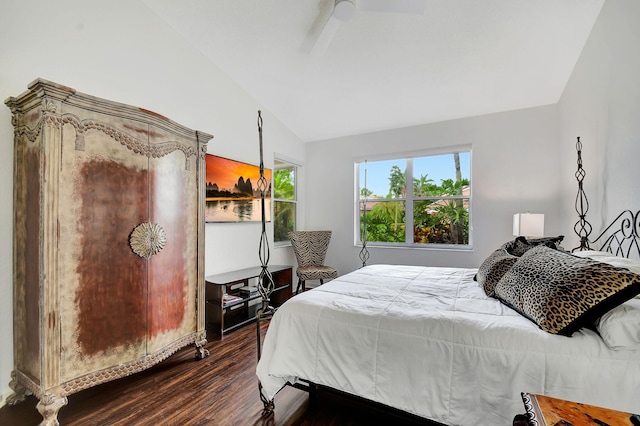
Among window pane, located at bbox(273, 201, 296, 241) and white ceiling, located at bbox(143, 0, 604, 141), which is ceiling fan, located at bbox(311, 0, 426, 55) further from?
window pane, located at bbox(273, 201, 296, 241)

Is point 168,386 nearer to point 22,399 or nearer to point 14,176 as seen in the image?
point 22,399

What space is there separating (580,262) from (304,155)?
4.34 meters

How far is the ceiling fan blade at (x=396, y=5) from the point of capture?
2074mm

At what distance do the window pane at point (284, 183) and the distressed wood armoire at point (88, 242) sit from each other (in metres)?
2.25

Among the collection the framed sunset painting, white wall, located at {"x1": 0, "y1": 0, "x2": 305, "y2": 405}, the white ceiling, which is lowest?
the framed sunset painting

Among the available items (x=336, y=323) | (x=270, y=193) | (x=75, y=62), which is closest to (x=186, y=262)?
(x=336, y=323)

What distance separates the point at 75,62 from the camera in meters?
2.27

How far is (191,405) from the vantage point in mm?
1903

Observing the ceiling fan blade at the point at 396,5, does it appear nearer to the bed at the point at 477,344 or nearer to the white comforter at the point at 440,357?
the bed at the point at 477,344

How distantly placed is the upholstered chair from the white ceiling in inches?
73.1

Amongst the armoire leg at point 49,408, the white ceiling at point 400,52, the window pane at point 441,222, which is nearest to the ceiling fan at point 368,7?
the white ceiling at point 400,52

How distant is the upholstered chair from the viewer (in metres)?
4.43

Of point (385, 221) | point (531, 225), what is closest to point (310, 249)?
point (385, 221)

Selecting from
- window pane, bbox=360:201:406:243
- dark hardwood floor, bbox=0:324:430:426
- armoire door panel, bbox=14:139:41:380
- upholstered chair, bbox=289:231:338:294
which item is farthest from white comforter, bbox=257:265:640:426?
window pane, bbox=360:201:406:243
